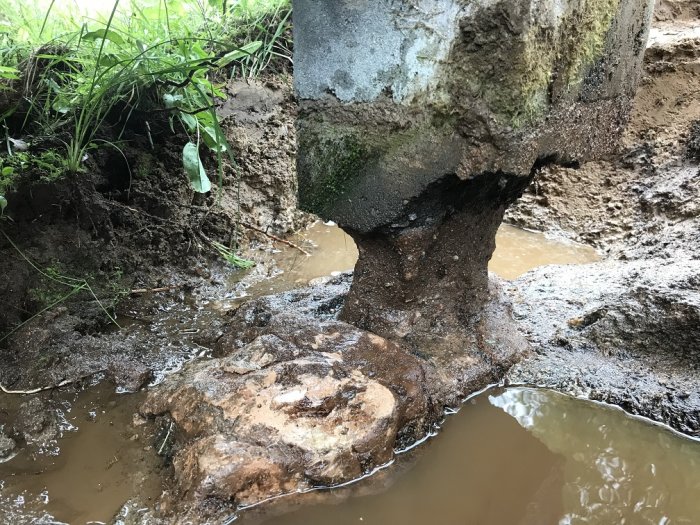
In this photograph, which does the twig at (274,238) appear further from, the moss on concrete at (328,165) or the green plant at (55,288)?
the moss on concrete at (328,165)

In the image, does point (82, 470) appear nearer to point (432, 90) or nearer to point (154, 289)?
point (154, 289)

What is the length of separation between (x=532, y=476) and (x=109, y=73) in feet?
8.42

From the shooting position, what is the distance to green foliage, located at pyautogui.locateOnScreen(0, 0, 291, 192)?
252cm

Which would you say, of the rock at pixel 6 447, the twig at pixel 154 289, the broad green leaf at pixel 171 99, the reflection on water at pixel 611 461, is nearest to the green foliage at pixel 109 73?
the broad green leaf at pixel 171 99

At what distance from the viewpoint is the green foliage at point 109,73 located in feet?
8.25

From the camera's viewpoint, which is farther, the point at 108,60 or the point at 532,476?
the point at 108,60

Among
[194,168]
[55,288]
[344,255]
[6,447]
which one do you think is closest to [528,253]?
[344,255]

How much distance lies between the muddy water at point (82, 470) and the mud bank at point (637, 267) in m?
1.48

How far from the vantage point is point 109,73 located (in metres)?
2.66

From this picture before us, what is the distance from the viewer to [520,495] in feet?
5.67

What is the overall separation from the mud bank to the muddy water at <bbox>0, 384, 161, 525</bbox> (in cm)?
148

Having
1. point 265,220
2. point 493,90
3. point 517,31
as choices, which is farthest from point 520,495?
point 265,220

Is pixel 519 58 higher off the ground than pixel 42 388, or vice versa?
pixel 519 58

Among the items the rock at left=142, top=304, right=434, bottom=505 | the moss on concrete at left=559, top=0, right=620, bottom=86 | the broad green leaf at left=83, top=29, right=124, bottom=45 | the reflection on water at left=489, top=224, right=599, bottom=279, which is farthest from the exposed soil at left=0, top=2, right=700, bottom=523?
the moss on concrete at left=559, top=0, right=620, bottom=86
